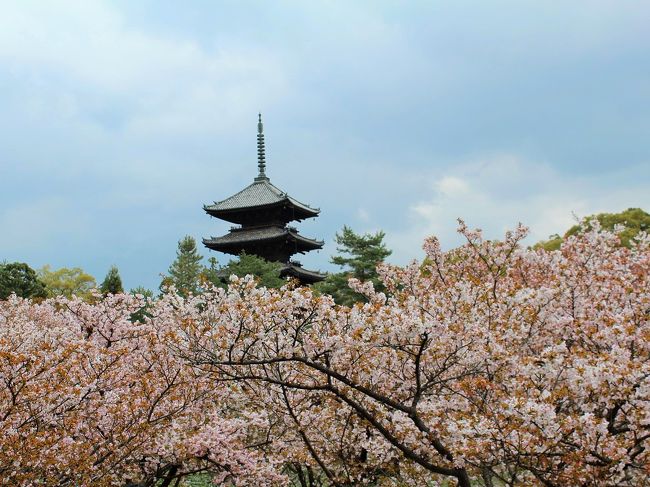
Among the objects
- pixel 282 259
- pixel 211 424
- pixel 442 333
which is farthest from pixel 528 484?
pixel 282 259

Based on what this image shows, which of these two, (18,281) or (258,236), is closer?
(18,281)

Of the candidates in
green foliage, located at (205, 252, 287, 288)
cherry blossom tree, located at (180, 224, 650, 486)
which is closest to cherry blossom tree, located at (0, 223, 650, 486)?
cherry blossom tree, located at (180, 224, 650, 486)

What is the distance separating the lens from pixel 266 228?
4350 centimetres

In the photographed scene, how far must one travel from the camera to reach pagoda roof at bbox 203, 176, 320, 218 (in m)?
42.8

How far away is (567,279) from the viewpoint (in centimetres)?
901

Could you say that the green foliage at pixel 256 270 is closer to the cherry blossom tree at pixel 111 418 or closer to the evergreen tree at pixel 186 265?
the evergreen tree at pixel 186 265

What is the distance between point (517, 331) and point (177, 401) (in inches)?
197

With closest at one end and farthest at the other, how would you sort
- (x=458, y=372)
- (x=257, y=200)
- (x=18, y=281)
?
1. (x=458, y=372)
2. (x=18, y=281)
3. (x=257, y=200)

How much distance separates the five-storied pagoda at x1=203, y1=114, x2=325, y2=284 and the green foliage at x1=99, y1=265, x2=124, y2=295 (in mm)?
6327

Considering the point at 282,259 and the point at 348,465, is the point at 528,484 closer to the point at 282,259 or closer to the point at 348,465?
the point at 348,465

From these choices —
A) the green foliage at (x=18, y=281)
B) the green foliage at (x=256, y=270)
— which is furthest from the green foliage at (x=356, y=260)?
the green foliage at (x=18, y=281)

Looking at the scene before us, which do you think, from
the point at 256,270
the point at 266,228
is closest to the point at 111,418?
the point at 256,270

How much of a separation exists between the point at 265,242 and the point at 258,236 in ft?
2.08

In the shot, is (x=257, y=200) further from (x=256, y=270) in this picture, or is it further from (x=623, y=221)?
(x=623, y=221)
